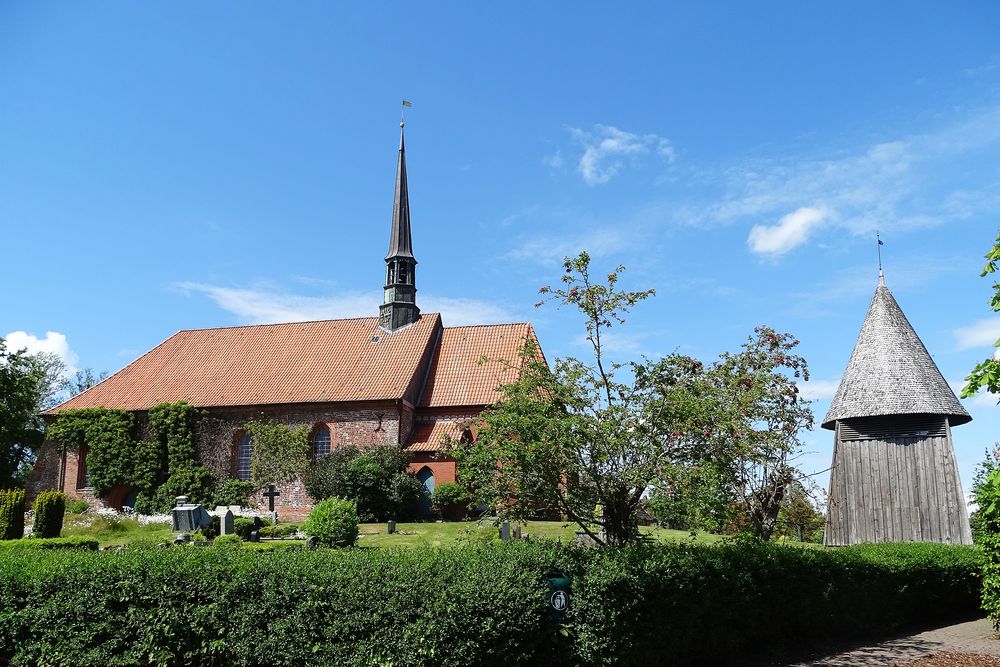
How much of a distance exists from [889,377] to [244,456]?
2542 centimetres

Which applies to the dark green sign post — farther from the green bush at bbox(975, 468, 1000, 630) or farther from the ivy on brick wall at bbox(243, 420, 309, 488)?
the ivy on brick wall at bbox(243, 420, 309, 488)

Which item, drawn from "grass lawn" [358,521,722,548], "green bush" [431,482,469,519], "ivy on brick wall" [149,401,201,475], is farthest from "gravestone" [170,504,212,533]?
"ivy on brick wall" [149,401,201,475]

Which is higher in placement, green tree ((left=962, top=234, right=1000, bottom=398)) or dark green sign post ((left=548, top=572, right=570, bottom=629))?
green tree ((left=962, top=234, right=1000, bottom=398))

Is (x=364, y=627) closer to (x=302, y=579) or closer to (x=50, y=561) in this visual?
(x=302, y=579)

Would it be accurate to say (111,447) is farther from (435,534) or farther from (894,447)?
(894,447)

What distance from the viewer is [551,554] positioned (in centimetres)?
832

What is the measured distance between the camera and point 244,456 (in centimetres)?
3278

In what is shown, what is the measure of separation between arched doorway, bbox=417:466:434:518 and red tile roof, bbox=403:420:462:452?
86 cm

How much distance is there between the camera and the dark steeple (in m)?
35.4

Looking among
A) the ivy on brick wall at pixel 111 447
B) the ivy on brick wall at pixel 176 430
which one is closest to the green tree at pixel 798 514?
the ivy on brick wall at pixel 176 430

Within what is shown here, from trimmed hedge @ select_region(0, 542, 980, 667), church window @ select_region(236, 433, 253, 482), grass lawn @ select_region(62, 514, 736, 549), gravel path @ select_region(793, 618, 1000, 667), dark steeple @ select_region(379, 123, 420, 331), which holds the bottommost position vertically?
gravel path @ select_region(793, 618, 1000, 667)

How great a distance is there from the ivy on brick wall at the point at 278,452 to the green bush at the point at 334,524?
12013 mm

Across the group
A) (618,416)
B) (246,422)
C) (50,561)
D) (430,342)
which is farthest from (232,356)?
(618,416)

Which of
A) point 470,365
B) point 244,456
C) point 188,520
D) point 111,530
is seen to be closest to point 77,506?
point 244,456
